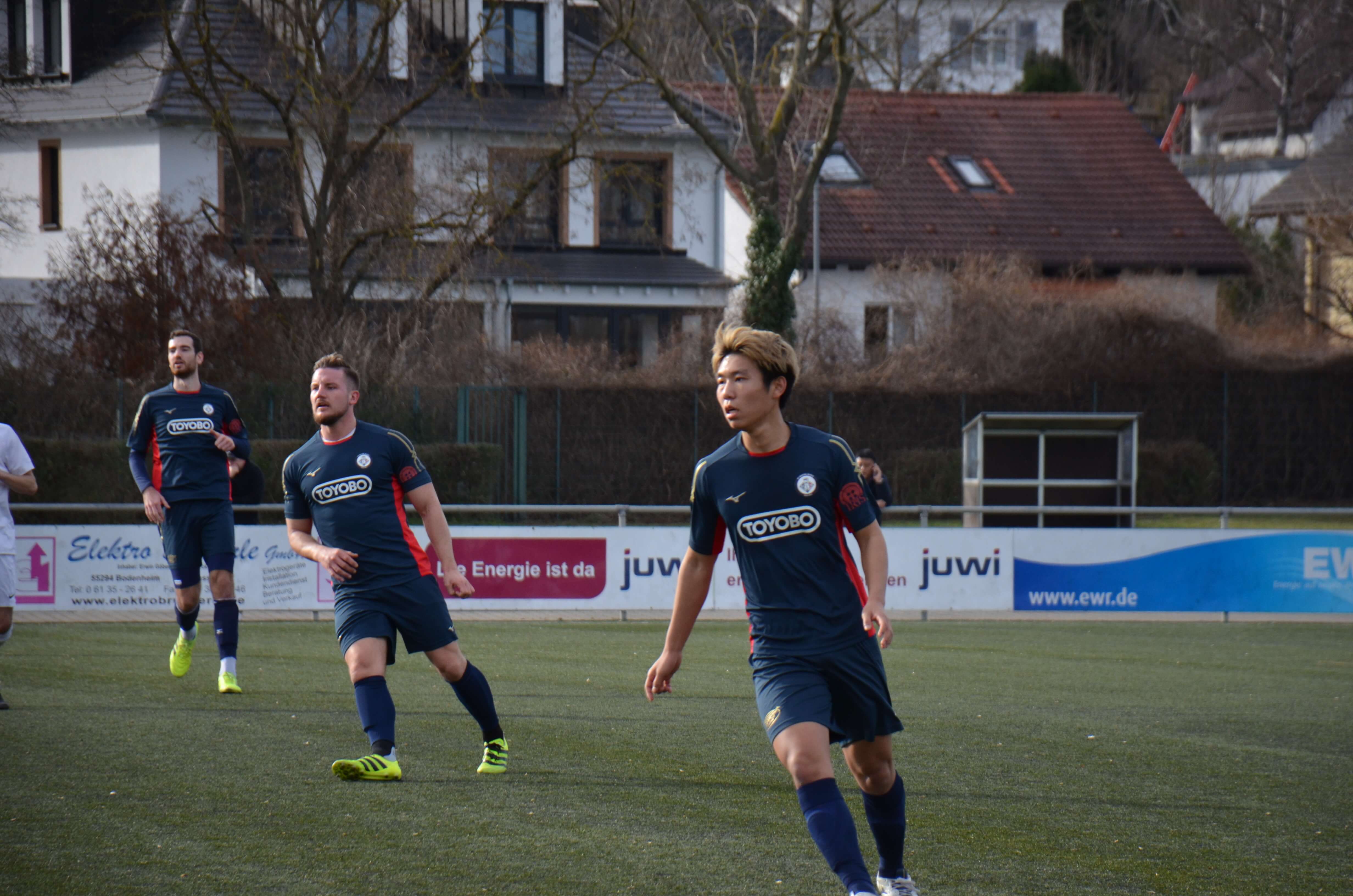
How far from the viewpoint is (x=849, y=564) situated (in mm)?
4871

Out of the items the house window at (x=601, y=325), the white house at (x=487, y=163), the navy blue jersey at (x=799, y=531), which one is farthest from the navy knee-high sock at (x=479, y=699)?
the house window at (x=601, y=325)

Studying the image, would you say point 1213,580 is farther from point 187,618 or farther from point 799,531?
point 799,531

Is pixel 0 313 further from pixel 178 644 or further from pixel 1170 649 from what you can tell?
pixel 1170 649

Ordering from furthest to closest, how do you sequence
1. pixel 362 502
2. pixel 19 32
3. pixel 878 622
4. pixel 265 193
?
1. pixel 19 32
2. pixel 265 193
3. pixel 362 502
4. pixel 878 622

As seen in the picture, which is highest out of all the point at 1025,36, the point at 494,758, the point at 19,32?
the point at 1025,36

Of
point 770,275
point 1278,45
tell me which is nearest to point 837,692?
point 770,275

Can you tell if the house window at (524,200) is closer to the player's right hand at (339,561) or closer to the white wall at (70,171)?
the white wall at (70,171)

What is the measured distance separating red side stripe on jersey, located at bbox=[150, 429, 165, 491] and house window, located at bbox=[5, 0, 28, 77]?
68.3ft

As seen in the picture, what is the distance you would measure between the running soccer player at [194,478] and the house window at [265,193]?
1646 cm

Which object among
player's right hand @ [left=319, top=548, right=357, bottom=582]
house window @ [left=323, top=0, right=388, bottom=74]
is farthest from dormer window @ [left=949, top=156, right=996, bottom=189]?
player's right hand @ [left=319, top=548, right=357, bottom=582]

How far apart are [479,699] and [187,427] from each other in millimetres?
3802

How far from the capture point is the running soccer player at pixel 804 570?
4.68 m

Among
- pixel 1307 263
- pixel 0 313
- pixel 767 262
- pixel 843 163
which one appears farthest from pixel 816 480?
pixel 1307 263

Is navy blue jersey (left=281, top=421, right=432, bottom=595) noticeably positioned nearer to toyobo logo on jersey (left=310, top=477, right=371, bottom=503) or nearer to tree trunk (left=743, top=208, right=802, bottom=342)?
toyobo logo on jersey (left=310, top=477, right=371, bottom=503)
